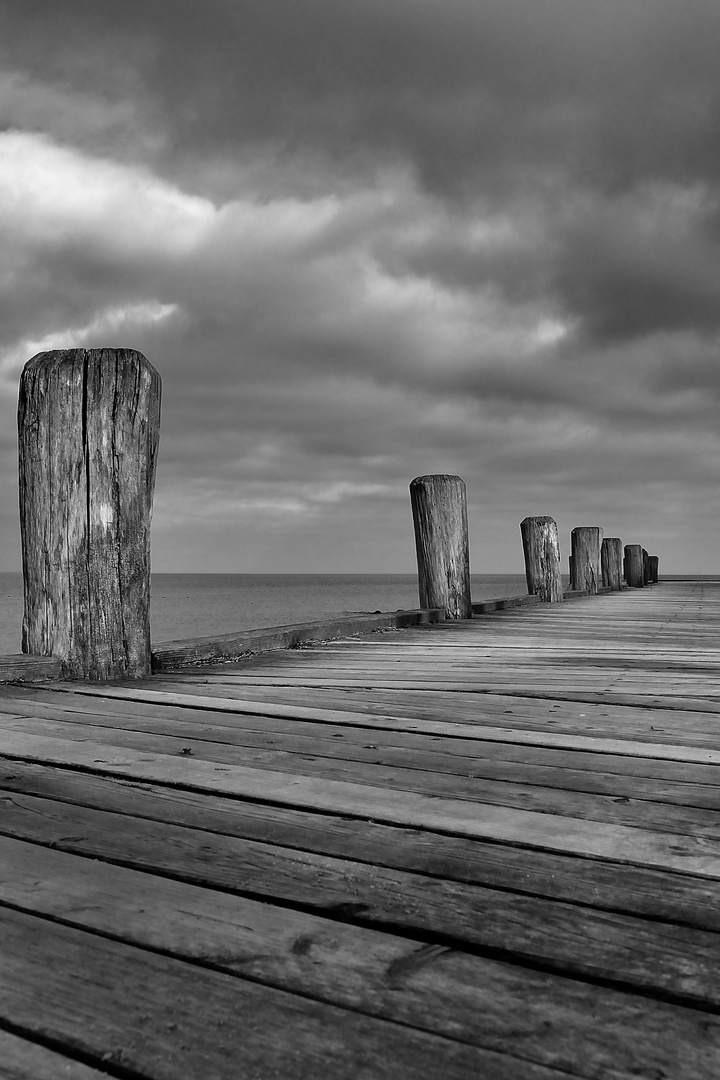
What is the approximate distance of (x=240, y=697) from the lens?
284 centimetres

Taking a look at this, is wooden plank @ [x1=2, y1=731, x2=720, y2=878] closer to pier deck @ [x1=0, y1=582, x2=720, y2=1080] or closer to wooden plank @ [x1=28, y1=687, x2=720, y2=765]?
pier deck @ [x1=0, y1=582, x2=720, y2=1080]

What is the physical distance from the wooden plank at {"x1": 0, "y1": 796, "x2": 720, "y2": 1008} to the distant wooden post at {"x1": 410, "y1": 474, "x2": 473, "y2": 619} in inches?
210

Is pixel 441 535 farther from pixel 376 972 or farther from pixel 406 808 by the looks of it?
pixel 376 972

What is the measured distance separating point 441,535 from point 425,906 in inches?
223

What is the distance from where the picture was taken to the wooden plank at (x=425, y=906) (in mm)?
982

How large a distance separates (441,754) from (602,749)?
15.9 inches

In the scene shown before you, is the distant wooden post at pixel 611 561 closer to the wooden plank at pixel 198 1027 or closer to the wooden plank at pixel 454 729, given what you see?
the wooden plank at pixel 454 729

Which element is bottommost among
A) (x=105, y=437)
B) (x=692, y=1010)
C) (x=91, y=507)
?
(x=692, y=1010)

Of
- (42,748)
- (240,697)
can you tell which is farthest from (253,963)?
(240,697)

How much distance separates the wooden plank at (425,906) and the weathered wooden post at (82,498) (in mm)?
1780

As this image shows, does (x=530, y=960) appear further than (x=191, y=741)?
No

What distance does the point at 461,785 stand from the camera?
5.74ft

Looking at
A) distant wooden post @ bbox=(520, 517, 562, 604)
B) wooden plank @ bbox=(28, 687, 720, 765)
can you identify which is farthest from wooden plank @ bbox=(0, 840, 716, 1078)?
distant wooden post @ bbox=(520, 517, 562, 604)

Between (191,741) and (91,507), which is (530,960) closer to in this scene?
(191,741)
